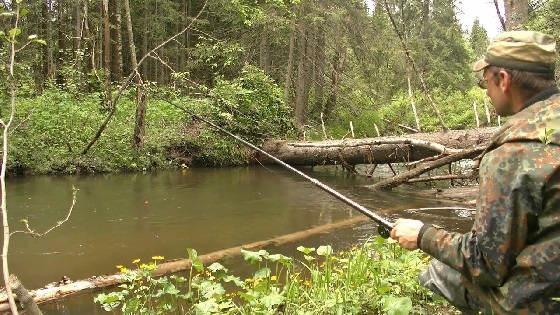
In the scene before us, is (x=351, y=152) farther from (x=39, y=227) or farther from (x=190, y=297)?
(x=190, y=297)

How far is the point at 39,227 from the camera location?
24.5 ft

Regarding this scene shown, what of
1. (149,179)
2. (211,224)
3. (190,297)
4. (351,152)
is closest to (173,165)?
(149,179)

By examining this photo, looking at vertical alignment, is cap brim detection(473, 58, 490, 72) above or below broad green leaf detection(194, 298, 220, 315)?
above

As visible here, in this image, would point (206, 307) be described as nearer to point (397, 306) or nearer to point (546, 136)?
point (397, 306)

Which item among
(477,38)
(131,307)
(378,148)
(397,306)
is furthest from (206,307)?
(477,38)

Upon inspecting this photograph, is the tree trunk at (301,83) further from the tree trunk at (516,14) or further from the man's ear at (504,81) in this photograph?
the man's ear at (504,81)

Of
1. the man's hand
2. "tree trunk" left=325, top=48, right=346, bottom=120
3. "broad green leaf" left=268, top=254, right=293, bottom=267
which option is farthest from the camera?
"tree trunk" left=325, top=48, right=346, bottom=120

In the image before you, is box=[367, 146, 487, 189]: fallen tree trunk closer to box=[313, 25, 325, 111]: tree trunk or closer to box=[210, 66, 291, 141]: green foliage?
box=[210, 66, 291, 141]: green foliage

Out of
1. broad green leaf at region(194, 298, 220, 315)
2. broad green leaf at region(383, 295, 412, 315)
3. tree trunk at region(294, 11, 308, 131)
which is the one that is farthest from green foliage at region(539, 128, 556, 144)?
tree trunk at region(294, 11, 308, 131)

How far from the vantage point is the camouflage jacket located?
2.08 meters

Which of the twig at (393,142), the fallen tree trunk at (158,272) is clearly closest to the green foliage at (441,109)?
the twig at (393,142)

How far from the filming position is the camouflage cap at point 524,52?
2.25m

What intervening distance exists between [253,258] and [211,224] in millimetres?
4654

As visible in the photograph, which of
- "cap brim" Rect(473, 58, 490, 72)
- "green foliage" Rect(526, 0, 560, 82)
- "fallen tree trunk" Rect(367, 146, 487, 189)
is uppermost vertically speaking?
"green foliage" Rect(526, 0, 560, 82)
